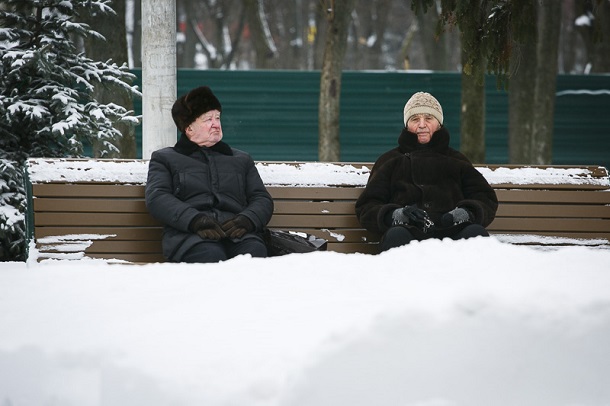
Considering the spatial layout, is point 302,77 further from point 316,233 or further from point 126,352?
point 126,352

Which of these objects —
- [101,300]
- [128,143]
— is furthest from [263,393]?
[128,143]

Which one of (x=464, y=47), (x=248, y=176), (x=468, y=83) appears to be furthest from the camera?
(x=468, y=83)

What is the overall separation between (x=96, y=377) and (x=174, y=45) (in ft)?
12.9

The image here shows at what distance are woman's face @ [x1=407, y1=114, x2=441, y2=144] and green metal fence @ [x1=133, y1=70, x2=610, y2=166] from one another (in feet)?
29.1

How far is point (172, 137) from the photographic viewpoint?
5891 millimetres

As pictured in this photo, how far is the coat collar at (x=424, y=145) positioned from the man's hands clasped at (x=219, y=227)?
117 centimetres

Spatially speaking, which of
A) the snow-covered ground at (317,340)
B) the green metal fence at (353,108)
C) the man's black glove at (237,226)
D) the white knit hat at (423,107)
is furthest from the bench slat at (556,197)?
the green metal fence at (353,108)

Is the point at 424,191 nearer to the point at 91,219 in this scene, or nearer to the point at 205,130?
the point at 205,130

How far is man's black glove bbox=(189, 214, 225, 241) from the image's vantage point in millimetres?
4816

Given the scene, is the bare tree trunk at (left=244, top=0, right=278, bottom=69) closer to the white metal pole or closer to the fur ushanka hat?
the white metal pole

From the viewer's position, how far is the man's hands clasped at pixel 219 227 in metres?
4.82

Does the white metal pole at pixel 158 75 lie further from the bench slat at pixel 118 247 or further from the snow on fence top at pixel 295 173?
the bench slat at pixel 118 247

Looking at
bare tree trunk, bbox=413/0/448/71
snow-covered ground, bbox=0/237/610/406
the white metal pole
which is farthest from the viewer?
bare tree trunk, bbox=413/0/448/71

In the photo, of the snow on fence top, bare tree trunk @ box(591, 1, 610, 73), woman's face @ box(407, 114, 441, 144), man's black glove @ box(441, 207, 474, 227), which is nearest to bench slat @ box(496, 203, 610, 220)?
the snow on fence top
